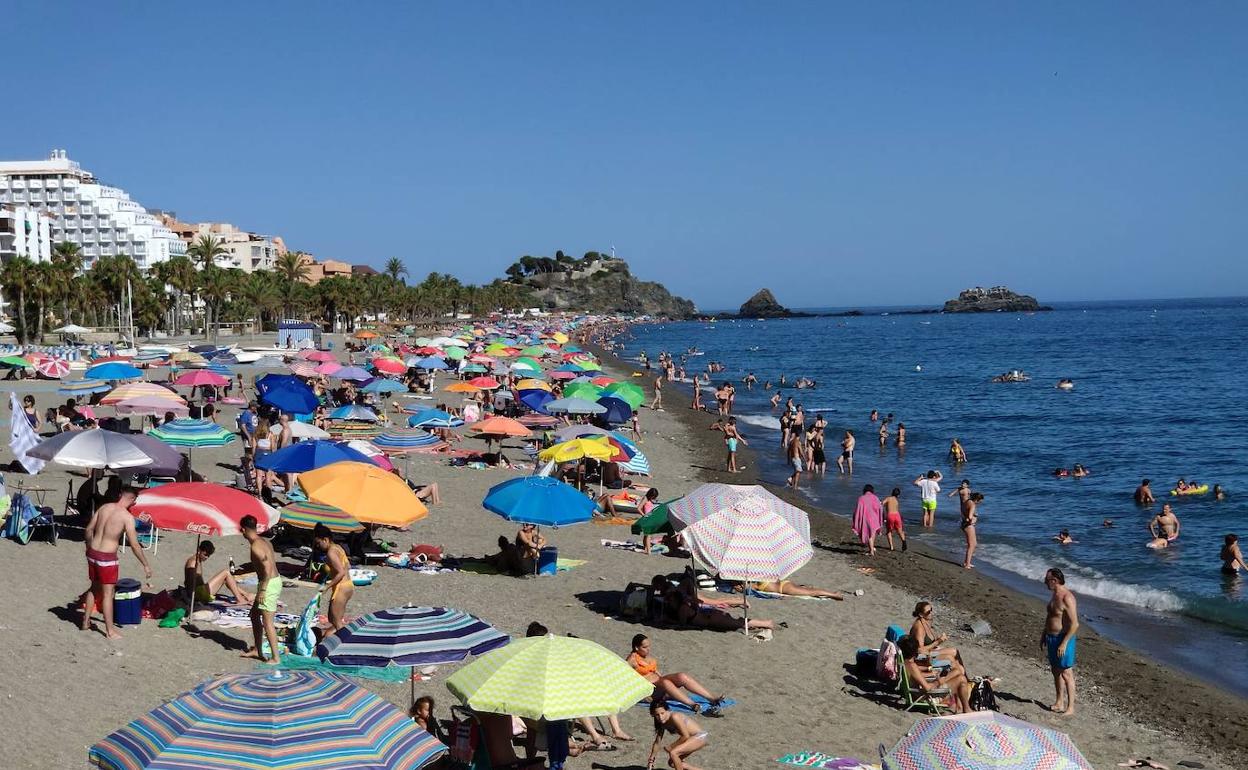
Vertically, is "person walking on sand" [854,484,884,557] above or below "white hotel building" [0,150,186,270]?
below

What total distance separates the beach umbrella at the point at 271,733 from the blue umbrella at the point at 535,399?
21603mm

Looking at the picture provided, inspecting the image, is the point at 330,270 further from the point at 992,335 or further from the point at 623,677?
the point at 623,677

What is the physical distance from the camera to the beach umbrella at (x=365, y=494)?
41.1 ft

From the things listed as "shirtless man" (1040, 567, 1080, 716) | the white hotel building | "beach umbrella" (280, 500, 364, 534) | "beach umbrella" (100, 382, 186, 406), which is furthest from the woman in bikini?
the white hotel building

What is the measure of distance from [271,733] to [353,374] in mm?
25600

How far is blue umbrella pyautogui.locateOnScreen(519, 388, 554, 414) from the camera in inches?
1087

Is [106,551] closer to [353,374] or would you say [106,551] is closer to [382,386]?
[382,386]

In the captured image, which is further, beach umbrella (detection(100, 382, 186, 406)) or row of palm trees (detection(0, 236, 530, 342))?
row of palm trees (detection(0, 236, 530, 342))

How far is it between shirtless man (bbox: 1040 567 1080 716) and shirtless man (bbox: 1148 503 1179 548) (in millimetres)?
10250

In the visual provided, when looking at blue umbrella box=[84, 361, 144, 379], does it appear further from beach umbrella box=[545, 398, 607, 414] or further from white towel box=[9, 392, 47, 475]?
white towel box=[9, 392, 47, 475]

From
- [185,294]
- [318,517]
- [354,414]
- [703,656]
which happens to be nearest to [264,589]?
[318,517]

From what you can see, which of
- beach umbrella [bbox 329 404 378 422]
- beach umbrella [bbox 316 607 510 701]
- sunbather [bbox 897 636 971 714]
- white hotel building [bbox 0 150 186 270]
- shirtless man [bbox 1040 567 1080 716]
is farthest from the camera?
white hotel building [bbox 0 150 186 270]

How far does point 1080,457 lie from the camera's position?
32469 millimetres

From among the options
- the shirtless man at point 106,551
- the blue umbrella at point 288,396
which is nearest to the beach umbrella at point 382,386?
the blue umbrella at point 288,396
